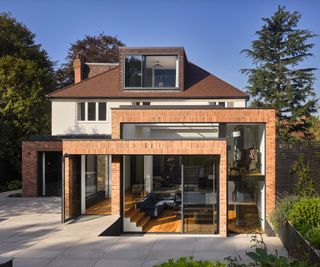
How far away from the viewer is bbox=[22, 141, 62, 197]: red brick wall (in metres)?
21.1

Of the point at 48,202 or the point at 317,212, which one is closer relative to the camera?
the point at 317,212

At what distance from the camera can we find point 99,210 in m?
15.3

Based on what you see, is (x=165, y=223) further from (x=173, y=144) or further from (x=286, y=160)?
(x=286, y=160)

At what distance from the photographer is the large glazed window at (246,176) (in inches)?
566

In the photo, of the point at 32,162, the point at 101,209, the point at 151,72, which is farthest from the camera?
the point at 151,72

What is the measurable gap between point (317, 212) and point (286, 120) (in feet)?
70.3

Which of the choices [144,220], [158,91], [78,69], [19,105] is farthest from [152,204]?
[78,69]

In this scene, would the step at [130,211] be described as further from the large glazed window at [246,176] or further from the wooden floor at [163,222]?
the large glazed window at [246,176]

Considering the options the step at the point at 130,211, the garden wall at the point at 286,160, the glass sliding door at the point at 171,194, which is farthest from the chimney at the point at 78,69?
the garden wall at the point at 286,160

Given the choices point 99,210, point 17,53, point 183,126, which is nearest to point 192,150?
point 183,126

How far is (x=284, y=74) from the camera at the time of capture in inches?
1200

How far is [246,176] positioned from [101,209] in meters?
5.66

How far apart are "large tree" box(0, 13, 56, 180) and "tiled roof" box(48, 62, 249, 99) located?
276cm

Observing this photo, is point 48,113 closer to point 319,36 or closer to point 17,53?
point 17,53
